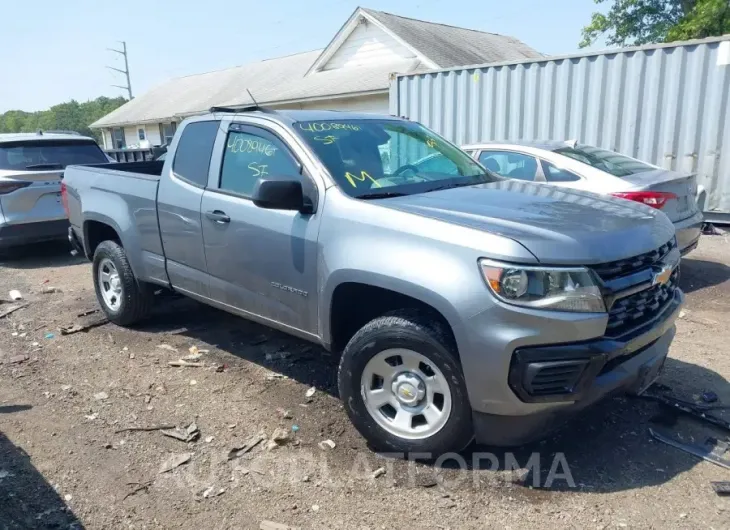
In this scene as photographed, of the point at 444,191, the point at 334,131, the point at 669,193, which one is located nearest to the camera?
the point at 444,191

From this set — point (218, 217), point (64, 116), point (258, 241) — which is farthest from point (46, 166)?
point (64, 116)

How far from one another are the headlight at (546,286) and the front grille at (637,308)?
20 centimetres

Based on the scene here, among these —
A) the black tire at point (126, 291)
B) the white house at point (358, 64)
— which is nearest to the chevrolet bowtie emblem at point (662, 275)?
the black tire at point (126, 291)

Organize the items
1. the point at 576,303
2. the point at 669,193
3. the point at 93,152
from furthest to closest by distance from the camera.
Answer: the point at 93,152, the point at 669,193, the point at 576,303

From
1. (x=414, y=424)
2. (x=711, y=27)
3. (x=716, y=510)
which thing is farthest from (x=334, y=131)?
(x=711, y=27)

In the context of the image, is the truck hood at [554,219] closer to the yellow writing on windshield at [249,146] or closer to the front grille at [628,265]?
the front grille at [628,265]

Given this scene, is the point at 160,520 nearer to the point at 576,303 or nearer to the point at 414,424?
the point at 414,424

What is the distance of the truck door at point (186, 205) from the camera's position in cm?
447

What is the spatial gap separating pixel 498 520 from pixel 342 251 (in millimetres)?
1590

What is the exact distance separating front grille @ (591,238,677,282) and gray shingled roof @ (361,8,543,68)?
15.5 metres

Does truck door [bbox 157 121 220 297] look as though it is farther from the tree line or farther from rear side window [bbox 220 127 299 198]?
the tree line

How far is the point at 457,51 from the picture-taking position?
798 inches

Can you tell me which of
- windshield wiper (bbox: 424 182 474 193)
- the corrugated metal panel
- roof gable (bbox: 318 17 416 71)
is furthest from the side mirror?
roof gable (bbox: 318 17 416 71)

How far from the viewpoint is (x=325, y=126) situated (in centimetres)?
413
